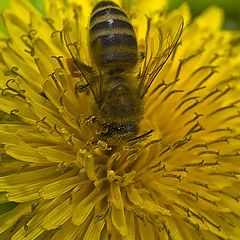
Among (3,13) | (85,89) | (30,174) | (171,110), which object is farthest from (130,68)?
(3,13)

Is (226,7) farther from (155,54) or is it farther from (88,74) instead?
(88,74)

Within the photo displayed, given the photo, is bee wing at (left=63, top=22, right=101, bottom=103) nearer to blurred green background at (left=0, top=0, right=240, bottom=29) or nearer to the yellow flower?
the yellow flower

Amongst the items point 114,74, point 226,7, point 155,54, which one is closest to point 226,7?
point 226,7

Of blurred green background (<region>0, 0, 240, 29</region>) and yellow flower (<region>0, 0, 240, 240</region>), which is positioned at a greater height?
blurred green background (<region>0, 0, 240, 29</region>)

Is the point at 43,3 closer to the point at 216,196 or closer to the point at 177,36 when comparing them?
the point at 177,36

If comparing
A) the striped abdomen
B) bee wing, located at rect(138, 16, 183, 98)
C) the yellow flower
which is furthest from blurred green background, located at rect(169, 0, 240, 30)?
the striped abdomen

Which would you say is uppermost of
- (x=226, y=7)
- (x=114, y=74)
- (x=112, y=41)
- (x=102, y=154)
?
(x=226, y=7)
